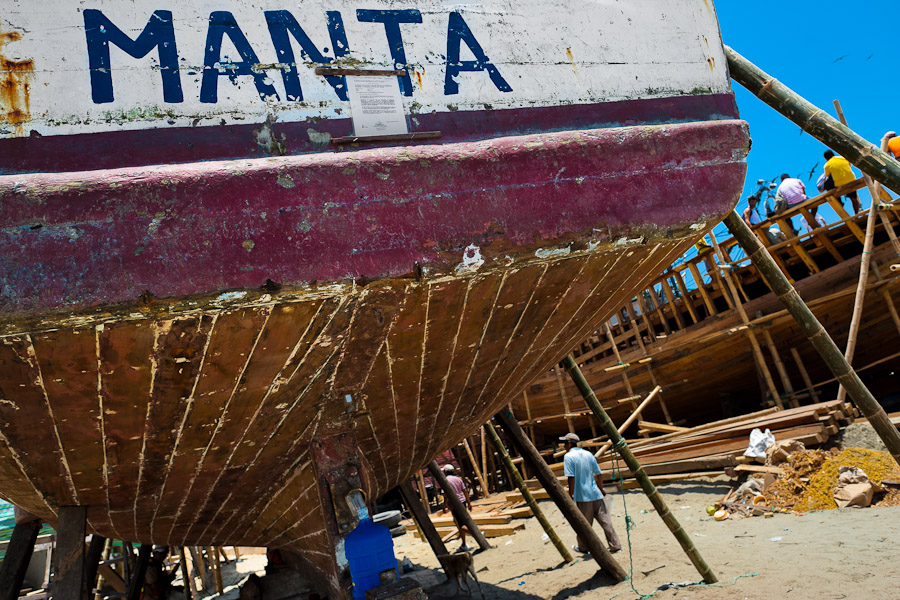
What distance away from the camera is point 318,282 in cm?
201

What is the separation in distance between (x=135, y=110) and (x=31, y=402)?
0.99m

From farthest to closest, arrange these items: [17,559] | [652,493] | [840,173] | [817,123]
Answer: [840,173] → [652,493] → [17,559] → [817,123]

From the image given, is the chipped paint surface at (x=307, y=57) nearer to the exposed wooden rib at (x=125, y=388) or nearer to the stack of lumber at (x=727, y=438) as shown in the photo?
the exposed wooden rib at (x=125, y=388)

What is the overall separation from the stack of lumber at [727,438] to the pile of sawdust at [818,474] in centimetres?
45

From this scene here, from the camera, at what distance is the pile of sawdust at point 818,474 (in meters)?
7.07

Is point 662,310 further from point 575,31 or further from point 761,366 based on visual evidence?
point 575,31

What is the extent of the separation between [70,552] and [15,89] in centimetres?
217

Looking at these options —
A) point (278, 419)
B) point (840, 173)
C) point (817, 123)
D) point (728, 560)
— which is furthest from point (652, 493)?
point (840, 173)

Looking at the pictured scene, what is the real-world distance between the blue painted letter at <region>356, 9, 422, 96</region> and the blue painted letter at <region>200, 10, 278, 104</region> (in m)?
0.43

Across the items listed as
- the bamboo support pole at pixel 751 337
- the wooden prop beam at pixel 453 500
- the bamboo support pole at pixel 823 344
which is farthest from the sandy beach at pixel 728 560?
the bamboo support pole at pixel 751 337

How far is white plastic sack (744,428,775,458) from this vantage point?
27.5 feet

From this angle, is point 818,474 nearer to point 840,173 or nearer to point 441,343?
point 840,173

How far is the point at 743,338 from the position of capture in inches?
446

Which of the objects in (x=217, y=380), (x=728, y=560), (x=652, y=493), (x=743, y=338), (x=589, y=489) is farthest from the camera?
(x=743, y=338)
